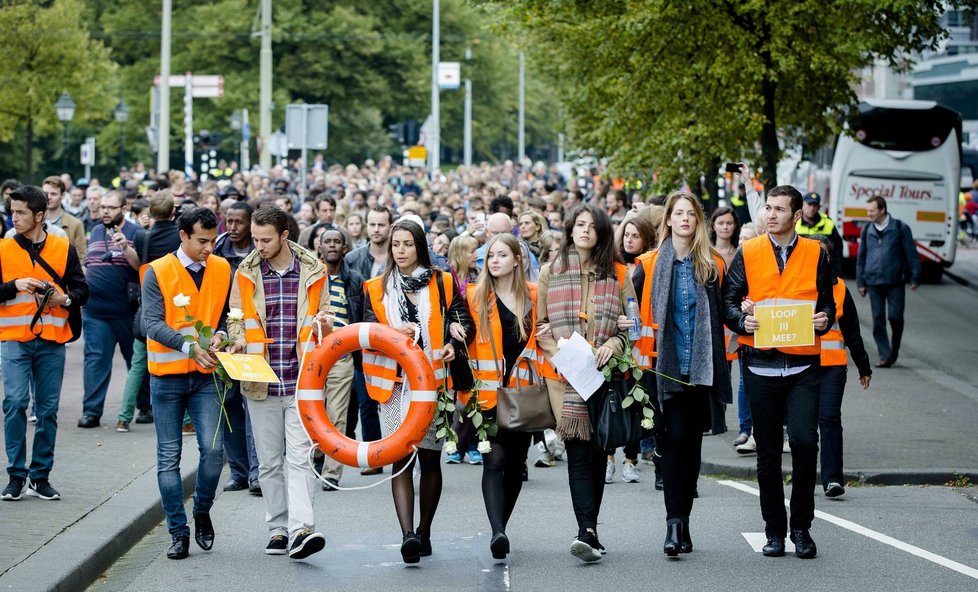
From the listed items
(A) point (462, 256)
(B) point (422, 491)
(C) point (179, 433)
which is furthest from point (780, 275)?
(C) point (179, 433)

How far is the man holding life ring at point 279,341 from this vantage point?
8.14 meters

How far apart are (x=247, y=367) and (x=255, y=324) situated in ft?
1.23

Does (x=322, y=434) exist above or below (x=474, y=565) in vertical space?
above

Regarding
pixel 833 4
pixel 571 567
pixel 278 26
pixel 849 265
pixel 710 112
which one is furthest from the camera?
pixel 278 26

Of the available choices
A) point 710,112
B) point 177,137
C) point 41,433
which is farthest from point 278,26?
point 41,433

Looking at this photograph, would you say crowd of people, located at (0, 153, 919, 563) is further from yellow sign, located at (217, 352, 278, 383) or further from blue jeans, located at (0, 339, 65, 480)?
blue jeans, located at (0, 339, 65, 480)

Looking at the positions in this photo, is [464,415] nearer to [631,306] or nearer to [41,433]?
[631,306]

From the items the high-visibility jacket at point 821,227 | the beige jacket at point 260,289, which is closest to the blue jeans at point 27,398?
the beige jacket at point 260,289

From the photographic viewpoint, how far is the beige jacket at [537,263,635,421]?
26.3 ft

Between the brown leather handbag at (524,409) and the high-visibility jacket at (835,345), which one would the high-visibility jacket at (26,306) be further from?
the high-visibility jacket at (835,345)

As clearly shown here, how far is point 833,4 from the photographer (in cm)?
1883

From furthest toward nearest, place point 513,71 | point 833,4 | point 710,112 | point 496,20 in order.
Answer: point 513,71
point 496,20
point 710,112
point 833,4

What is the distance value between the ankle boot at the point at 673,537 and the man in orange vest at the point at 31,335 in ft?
12.7

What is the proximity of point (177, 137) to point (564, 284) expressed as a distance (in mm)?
55488
